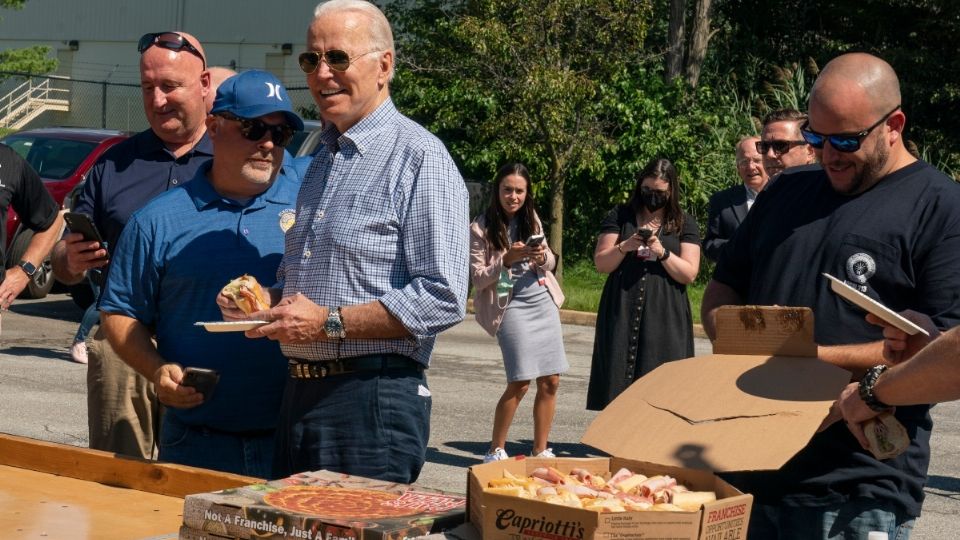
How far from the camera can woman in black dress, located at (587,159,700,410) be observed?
8.08 meters

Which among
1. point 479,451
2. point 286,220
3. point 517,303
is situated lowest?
point 479,451

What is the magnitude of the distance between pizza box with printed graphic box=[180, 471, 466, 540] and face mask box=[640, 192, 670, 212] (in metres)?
5.38

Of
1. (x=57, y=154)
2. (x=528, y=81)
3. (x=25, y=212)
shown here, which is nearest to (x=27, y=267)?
(x=25, y=212)

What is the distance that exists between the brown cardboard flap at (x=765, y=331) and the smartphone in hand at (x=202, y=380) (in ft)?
4.96

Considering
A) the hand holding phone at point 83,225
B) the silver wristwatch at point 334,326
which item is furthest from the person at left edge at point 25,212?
the silver wristwatch at point 334,326

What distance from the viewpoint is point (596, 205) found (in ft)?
68.4

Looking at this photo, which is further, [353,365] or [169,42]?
[169,42]

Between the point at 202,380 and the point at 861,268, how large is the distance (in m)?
1.95

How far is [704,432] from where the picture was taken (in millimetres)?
3121

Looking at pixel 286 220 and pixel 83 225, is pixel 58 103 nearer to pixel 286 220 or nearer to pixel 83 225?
pixel 83 225

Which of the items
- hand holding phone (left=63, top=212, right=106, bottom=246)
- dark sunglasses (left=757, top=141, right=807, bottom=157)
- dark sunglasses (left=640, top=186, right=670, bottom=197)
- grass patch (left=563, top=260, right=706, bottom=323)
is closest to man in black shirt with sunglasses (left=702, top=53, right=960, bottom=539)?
hand holding phone (left=63, top=212, right=106, bottom=246)

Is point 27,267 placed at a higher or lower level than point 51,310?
higher

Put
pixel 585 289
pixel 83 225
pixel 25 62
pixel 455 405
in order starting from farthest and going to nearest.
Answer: pixel 25 62, pixel 585 289, pixel 455 405, pixel 83 225

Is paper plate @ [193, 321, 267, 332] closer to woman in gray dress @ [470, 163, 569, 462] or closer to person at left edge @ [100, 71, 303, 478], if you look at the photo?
person at left edge @ [100, 71, 303, 478]
